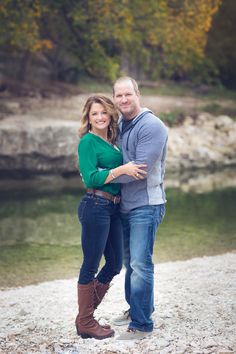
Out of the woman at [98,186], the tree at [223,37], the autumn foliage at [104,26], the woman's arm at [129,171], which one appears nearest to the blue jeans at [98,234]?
the woman at [98,186]

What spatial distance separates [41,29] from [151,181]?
1922 centimetres

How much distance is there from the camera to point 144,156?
198 inches

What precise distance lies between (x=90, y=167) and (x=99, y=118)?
17.6 inches

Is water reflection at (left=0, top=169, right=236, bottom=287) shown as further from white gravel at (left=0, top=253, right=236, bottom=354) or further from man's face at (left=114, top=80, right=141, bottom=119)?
man's face at (left=114, top=80, right=141, bottom=119)

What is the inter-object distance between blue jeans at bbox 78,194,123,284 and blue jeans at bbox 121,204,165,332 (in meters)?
0.13

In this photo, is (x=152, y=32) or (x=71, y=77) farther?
(x=71, y=77)

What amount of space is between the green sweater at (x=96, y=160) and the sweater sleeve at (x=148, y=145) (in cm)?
16

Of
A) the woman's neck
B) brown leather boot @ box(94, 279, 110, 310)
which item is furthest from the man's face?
brown leather boot @ box(94, 279, 110, 310)

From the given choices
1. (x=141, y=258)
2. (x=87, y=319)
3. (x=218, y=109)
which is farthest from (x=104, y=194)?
(x=218, y=109)

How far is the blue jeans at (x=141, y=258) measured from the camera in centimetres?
518

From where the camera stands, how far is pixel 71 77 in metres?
25.6

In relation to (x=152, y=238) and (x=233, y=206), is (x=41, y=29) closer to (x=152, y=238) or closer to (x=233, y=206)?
(x=233, y=206)

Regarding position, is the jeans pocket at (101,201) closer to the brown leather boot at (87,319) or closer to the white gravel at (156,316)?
the brown leather boot at (87,319)

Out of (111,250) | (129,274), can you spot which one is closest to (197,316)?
(129,274)
